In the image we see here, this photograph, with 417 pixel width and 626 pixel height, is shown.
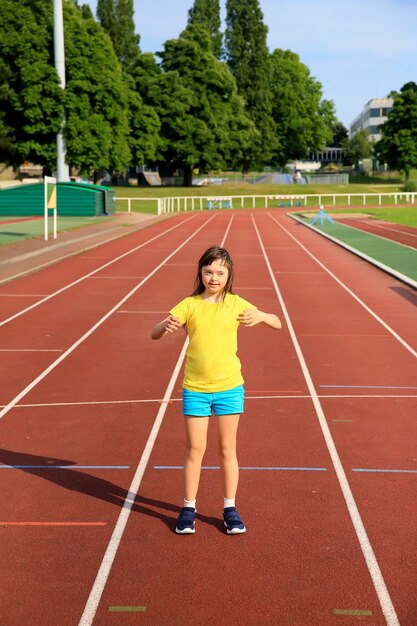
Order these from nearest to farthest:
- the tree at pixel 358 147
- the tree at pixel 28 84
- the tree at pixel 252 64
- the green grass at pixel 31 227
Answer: the green grass at pixel 31 227 → the tree at pixel 28 84 → the tree at pixel 252 64 → the tree at pixel 358 147

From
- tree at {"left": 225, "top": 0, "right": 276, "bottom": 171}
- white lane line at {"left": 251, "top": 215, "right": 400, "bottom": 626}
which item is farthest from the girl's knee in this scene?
tree at {"left": 225, "top": 0, "right": 276, "bottom": 171}

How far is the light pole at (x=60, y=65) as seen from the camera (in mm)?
51438

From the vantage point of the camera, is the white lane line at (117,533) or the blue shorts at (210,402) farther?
the blue shorts at (210,402)

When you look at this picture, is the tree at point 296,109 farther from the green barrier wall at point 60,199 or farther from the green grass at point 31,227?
the green grass at point 31,227

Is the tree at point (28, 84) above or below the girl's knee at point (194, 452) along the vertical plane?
above

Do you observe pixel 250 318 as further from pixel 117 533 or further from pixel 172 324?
pixel 117 533

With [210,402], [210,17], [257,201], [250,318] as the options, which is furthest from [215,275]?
[210,17]

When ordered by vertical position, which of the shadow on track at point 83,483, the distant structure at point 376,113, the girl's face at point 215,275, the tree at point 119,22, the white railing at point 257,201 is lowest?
the shadow on track at point 83,483

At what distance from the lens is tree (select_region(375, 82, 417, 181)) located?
323ft

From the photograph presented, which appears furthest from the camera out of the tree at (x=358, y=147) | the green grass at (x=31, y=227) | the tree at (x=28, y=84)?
the tree at (x=358, y=147)

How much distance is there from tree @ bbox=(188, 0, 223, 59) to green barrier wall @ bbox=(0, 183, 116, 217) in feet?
181

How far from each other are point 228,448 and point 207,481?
1118 mm

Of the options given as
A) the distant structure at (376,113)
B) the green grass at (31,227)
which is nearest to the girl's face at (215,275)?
the green grass at (31,227)

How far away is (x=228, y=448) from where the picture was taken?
17.1 ft
